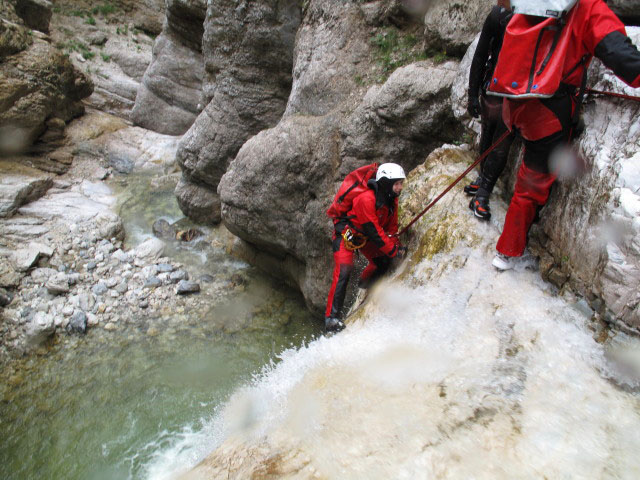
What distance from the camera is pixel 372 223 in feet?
17.6

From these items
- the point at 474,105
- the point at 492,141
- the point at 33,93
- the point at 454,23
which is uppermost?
the point at 454,23

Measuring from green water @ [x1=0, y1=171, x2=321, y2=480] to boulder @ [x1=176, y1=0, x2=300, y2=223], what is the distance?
4072 millimetres

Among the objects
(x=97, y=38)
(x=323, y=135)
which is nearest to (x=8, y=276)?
(x=323, y=135)

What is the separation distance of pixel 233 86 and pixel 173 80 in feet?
24.2

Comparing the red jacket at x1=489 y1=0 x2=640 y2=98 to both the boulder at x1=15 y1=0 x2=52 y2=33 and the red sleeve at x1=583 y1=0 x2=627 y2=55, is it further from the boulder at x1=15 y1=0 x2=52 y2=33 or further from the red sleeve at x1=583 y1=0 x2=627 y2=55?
the boulder at x1=15 y1=0 x2=52 y2=33

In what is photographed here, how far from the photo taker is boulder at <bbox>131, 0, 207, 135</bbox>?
15680mm

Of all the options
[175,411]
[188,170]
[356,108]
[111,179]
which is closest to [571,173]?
[356,108]

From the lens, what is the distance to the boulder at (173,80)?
51.4 feet

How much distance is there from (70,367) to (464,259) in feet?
23.8

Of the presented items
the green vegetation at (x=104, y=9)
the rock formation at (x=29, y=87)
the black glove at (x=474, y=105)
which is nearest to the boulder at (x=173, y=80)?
the rock formation at (x=29, y=87)

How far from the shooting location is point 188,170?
40.0 feet

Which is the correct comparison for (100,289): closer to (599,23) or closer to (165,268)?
(165,268)

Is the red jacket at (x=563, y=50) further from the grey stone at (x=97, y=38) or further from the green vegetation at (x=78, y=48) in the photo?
the grey stone at (x=97, y=38)

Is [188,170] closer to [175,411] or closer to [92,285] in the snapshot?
[92,285]
